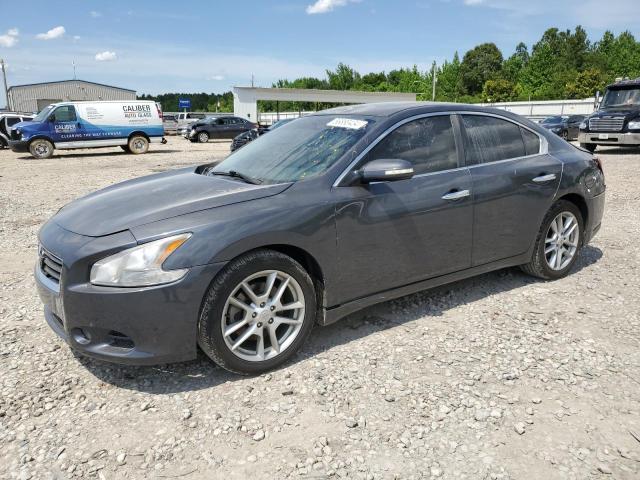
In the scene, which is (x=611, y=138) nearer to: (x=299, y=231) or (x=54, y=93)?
(x=299, y=231)

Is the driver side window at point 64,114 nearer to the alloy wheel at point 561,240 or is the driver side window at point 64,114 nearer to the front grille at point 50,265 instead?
the front grille at point 50,265

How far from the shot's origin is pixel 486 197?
3.94m

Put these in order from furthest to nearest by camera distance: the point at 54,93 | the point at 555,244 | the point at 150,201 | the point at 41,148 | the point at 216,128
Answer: the point at 54,93 < the point at 216,128 < the point at 41,148 < the point at 555,244 < the point at 150,201

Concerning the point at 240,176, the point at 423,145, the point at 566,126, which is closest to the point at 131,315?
the point at 240,176

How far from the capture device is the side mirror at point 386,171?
3.22m

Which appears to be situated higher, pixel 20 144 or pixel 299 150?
pixel 299 150

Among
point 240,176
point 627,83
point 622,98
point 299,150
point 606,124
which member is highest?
point 627,83

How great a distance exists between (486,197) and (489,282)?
1.07 m

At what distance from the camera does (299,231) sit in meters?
3.06

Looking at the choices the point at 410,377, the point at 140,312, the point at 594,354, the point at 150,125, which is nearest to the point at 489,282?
the point at 594,354

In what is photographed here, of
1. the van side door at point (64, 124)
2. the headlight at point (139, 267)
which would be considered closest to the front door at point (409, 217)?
the headlight at point (139, 267)

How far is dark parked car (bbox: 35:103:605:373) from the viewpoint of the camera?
2.73m

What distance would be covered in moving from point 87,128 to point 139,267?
18915 mm

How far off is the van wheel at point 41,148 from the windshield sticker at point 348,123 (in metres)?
18.4
